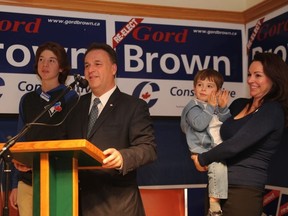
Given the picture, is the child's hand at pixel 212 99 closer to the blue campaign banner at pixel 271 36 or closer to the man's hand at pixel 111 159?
the blue campaign banner at pixel 271 36

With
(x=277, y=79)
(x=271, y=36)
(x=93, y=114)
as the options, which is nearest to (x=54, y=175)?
(x=93, y=114)

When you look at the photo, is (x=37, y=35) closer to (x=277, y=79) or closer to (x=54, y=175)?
(x=277, y=79)

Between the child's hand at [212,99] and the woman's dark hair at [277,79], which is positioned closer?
the woman's dark hair at [277,79]

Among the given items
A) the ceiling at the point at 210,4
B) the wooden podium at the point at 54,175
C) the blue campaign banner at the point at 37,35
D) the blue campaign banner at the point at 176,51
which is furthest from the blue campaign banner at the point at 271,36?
the wooden podium at the point at 54,175

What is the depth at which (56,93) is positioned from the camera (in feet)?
10.4

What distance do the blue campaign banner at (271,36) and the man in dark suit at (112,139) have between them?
187 centimetres

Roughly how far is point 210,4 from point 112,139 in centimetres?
254

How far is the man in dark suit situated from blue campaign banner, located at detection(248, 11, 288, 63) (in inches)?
73.6

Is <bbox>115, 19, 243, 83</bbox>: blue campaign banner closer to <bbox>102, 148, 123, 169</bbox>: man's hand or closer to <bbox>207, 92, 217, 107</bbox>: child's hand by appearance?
<bbox>207, 92, 217, 107</bbox>: child's hand

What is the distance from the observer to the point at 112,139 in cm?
238

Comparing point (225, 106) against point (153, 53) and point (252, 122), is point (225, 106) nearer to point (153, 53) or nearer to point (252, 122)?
point (252, 122)

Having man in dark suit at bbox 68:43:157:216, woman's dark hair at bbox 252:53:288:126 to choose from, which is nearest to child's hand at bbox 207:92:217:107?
woman's dark hair at bbox 252:53:288:126

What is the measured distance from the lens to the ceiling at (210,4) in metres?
4.31

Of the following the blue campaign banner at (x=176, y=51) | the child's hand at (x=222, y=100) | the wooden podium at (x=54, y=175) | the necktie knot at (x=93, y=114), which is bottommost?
the wooden podium at (x=54, y=175)
